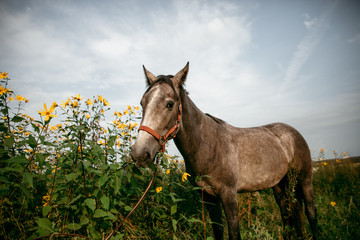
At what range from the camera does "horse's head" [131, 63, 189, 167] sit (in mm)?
1924

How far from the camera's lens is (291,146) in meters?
4.02

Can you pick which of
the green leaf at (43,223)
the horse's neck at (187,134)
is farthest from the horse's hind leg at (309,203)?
the green leaf at (43,223)

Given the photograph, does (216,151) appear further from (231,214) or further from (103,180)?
(103,180)

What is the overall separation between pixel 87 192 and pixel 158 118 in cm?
144

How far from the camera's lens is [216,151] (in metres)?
2.81

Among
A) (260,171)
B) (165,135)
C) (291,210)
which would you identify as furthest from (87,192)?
(291,210)

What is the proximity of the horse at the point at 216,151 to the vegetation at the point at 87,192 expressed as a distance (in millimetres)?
279

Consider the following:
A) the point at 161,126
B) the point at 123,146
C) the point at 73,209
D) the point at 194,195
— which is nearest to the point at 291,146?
the point at 194,195

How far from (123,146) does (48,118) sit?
1697 mm

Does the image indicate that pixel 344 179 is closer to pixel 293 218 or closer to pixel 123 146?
pixel 293 218

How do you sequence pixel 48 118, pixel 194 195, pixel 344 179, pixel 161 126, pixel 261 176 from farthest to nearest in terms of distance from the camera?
pixel 344 179 < pixel 194 195 < pixel 261 176 < pixel 161 126 < pixel 48 118

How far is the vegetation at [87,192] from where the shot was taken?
1.76m

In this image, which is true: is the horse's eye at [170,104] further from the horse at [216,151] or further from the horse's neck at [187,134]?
the horse's neck at [187,134]

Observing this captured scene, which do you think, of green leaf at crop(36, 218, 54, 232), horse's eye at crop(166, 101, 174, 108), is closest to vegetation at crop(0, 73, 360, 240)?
green leaf at crop(36, 218, 54, 232)
